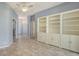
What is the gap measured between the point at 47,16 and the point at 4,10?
2.92m

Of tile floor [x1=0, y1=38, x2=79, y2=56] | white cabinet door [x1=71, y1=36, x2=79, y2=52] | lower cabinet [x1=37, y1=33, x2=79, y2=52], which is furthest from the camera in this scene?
lower cabinet [x1=37, y1=33, x2=79, y2=52]

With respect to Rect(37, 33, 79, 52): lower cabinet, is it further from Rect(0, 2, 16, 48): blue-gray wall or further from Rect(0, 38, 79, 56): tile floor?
Rect(0, 2, 16, 48): blue-gray wall

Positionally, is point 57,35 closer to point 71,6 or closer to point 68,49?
point 68,49

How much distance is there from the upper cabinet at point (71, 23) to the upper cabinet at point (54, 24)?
31.3 inches

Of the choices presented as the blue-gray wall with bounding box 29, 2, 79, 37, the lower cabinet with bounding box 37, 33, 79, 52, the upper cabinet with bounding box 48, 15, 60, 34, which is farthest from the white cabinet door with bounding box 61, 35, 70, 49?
the blue-gray wall with bounding box 29, 2, 79, 37

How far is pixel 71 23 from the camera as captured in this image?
245 inches

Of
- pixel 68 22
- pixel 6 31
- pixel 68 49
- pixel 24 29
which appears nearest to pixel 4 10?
pixel 6 31

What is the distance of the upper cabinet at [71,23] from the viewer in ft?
19.4

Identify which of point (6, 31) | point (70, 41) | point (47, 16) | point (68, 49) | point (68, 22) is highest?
point (47, 16)

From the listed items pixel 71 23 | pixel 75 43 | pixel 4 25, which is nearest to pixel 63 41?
pixel 75 43

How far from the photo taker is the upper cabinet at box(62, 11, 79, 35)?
5910 millimetres

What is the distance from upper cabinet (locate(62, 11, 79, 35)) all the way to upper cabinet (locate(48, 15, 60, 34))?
794 millimetres

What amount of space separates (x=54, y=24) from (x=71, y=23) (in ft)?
5.59

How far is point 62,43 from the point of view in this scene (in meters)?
6.40
